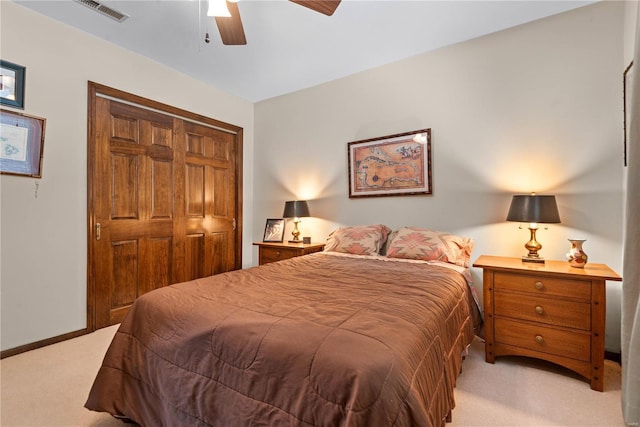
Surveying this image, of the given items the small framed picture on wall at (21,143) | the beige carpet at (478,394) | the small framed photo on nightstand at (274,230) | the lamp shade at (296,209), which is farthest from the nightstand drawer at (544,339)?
the small framed picture on wall at (21,143)

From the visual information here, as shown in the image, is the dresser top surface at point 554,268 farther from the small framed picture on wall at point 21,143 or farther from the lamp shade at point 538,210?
the small framed picture on wall at point 21,143

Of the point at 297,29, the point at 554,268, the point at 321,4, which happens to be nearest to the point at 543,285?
the point at 554,268

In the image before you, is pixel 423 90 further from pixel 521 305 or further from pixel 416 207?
pixel 521 305

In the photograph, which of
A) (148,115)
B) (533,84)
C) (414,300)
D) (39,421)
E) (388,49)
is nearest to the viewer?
(414,300)

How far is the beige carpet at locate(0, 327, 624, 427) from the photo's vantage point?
153 centimetres

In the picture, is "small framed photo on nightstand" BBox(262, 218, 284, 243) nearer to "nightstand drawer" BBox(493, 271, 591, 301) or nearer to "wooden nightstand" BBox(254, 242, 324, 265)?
"wooden nightstand" BBox(254, 242, 324, 265)

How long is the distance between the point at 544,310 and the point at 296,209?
2438 millimetres

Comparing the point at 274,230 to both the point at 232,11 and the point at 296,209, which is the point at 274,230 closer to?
the point at 296,209

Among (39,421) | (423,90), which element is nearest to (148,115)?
(39,421)

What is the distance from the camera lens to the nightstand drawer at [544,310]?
183 cm

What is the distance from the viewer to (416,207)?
9.76ft

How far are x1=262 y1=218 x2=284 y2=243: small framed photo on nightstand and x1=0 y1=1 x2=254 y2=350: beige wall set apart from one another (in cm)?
188

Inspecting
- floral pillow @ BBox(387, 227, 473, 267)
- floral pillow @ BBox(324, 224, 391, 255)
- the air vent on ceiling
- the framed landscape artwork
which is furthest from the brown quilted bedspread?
the air vent on ceiling

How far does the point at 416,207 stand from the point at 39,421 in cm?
307
